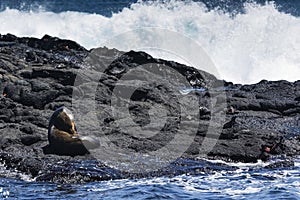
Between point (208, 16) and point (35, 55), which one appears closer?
point (35, 55)

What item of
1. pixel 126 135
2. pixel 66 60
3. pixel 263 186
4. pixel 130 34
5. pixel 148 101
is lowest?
pixel 263 186

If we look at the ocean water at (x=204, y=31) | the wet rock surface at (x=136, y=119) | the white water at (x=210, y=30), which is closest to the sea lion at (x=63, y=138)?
the wet rock surface at (x=136, y=119)

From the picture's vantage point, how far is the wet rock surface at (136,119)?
965 centimetres

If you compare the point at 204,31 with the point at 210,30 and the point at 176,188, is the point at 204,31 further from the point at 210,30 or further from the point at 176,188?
the point at 176,188

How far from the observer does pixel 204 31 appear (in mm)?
31625

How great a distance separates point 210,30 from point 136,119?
772 inches

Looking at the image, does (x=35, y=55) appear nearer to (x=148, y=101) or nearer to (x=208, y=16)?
(x=148, y=101)

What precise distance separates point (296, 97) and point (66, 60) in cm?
806

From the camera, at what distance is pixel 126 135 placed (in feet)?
37.4

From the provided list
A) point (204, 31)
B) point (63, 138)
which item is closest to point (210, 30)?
point (204, 31)

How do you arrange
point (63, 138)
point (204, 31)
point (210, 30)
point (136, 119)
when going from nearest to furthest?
point (63, 138) → point (136, 119) → point (210, 30) → point (204, 31)

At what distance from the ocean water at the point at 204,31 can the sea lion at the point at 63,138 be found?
1.00 meters

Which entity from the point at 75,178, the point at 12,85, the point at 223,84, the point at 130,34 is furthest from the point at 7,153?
the point at 130,34

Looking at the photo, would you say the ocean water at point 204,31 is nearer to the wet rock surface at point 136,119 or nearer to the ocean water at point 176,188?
the ocean water at point 176,188
